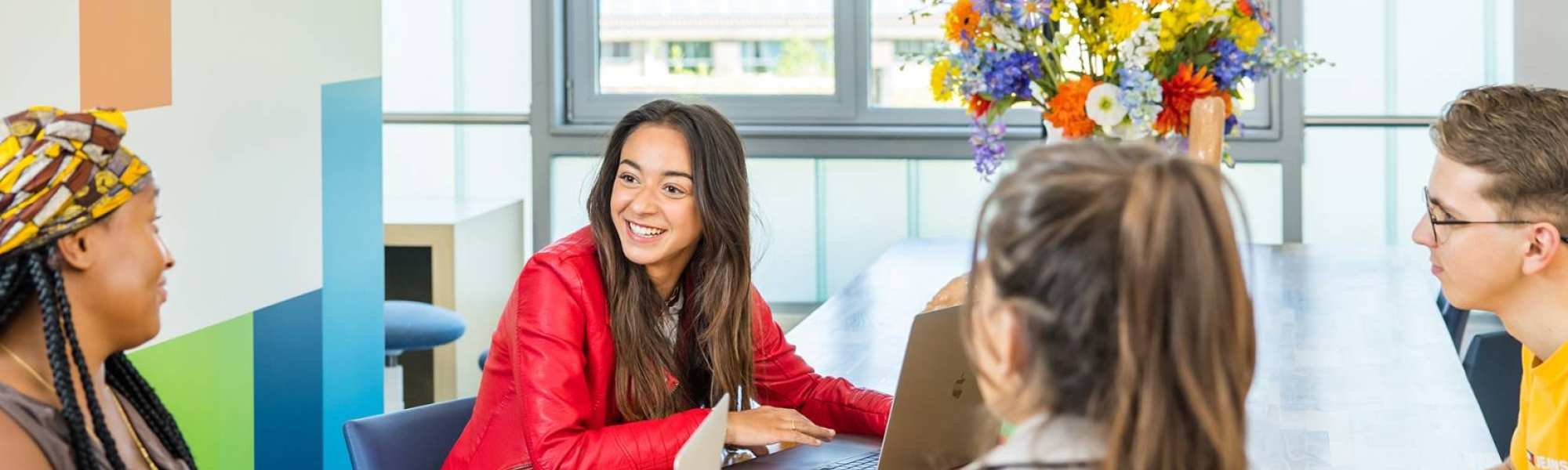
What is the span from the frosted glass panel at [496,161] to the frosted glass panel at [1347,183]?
239cm

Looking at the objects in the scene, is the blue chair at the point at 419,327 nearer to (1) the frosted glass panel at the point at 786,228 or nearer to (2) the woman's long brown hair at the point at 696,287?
(1) the frosted glass panel at the point at 786,228

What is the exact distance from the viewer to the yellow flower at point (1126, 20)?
2.46m

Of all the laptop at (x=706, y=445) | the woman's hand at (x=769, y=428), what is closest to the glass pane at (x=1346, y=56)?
the woman's hand at (x=769, y=428)

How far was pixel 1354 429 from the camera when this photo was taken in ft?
6.88

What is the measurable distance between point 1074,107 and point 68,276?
5.27ft

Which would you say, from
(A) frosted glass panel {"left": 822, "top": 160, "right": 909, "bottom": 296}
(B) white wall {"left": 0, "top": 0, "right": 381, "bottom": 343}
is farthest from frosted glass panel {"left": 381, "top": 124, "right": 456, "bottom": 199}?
(B) white wall {"left": 0, "top": 0, "right": 381, "bottom": 343}

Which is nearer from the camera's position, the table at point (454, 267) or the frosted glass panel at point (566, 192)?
the table at point (454, 267)

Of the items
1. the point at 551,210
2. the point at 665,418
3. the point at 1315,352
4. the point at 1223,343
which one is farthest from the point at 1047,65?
the point at 551,210

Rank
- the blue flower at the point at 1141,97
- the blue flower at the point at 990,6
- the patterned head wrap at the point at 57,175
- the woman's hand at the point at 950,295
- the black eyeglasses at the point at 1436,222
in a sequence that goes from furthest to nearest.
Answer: the blue flower at the point at 990,6
the blue flower at the point at 1141,97
the woman's hand at the point at 950,295
the black eyeglasses at the point at 1436,222
the patterned head wrap at the point at 57,175

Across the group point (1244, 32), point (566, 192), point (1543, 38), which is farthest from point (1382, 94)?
point (566, 192)

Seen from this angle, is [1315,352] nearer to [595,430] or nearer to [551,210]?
[595,430]

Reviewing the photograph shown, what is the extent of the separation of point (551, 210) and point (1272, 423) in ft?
10.1

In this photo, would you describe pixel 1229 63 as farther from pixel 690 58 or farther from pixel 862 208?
pixel 690 58

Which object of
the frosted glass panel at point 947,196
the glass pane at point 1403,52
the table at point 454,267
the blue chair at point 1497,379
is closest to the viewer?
the blue chair at point 1497,379
